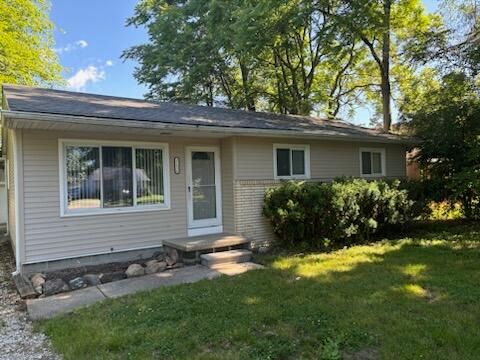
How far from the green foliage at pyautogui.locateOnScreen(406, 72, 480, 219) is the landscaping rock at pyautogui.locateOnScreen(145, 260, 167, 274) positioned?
25.0 feet

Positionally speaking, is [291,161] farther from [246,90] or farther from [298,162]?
[246,90]

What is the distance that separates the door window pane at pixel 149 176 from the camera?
7.39 meters

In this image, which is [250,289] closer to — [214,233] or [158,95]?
[214,233]

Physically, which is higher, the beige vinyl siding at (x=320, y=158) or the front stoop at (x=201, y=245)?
the beige vinyl siding at (x=320, y=158)

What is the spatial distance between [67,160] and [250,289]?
4023 mm

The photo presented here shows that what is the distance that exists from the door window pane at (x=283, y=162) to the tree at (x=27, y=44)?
1324 cm

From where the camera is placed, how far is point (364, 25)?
13.0m

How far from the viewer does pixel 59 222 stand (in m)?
6.49

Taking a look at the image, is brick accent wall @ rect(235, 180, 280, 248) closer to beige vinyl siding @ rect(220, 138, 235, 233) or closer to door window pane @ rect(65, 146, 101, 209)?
beige vinyl siding @ rect(220, 138, 235, 233)

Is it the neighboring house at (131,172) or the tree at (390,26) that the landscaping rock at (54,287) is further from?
the tree at (390,26)

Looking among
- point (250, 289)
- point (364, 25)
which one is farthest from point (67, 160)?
point (364, 25)

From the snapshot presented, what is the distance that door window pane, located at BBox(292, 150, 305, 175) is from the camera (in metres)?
9.05

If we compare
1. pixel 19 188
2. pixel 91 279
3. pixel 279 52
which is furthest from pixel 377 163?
pixel 279 52

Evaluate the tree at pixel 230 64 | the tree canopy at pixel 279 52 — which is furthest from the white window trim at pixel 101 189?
the tree at pixel 230 64
